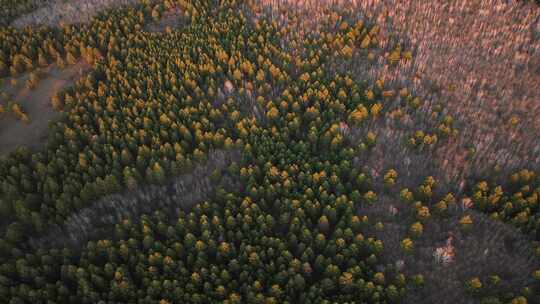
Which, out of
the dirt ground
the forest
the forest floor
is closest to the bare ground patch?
the forest

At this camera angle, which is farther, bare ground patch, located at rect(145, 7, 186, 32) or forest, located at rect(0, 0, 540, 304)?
bare ground patch, located at rect(145, 7, 186, 32)

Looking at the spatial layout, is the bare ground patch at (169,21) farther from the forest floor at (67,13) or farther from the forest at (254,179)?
the forest floor at (67,13)

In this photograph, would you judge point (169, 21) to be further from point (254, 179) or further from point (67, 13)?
point (254, 179)

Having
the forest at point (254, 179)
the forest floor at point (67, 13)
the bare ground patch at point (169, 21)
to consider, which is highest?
the forest floor at point (67, 13)

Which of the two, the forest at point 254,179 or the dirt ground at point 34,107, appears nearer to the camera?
the forest at point 254,179

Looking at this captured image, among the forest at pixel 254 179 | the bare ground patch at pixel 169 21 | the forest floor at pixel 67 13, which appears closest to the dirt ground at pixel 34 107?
the forest at pixel 254 179

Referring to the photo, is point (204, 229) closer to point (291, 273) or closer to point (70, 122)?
point (291, 273)

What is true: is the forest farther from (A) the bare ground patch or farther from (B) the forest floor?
(B) the forest floor
